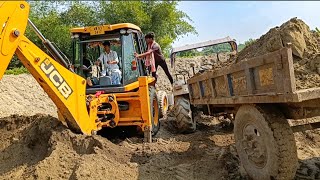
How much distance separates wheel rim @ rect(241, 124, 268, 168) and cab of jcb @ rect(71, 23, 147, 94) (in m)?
2.73

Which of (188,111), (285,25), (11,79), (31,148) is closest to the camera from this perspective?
(285,25)

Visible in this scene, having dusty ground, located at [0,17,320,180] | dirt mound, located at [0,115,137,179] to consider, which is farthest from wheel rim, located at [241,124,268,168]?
dirt mound, located at [0,115,137,179]

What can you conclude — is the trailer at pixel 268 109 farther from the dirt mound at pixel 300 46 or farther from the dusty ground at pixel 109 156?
the dusty ground at pixel 109 156

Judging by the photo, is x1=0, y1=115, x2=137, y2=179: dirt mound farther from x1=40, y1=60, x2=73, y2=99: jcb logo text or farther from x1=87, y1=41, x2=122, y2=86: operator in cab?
x1=87, y1=41, x2=122, y2=86: operator in cab

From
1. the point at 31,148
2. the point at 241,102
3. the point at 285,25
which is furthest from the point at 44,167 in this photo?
the point at 285,25

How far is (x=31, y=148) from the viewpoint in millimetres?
5379

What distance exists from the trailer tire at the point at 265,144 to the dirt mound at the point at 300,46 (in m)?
0.50

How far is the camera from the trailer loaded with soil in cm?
355

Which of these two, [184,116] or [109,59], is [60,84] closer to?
[109,59]

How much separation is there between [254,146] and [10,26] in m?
3.09

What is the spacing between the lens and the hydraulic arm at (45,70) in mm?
4371

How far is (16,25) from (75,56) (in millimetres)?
2796

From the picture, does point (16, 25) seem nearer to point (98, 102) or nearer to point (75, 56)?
point (98, 102)

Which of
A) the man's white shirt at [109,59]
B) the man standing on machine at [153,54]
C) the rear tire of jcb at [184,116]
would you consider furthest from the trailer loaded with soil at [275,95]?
the man standing on machine at [153,54]
